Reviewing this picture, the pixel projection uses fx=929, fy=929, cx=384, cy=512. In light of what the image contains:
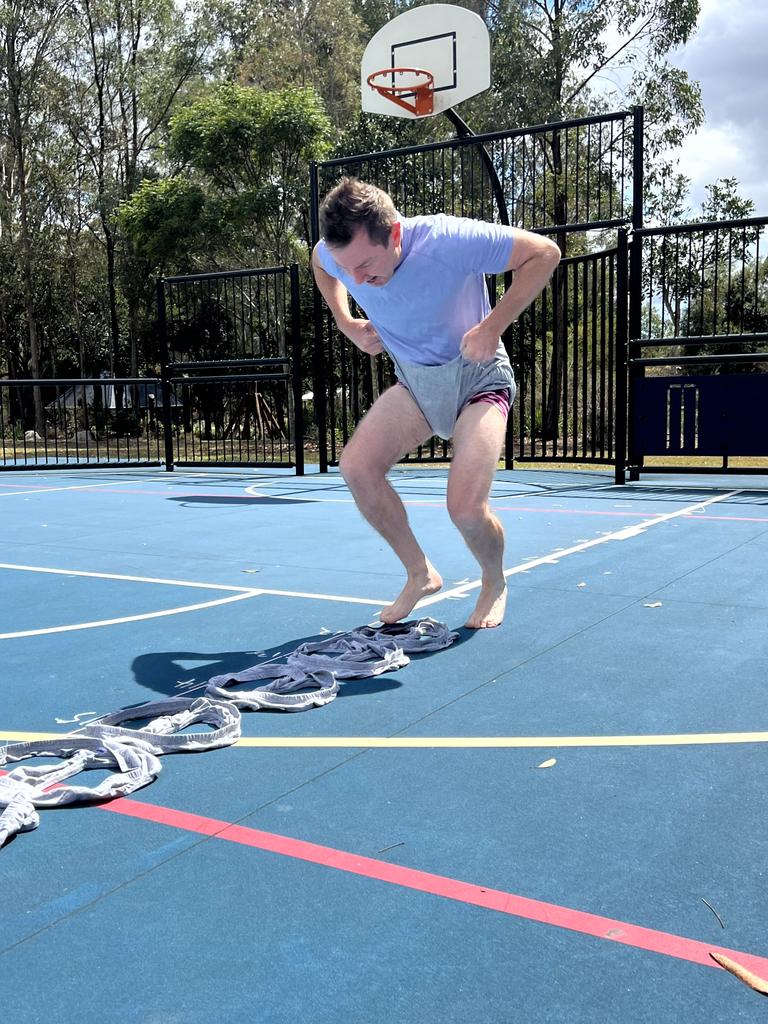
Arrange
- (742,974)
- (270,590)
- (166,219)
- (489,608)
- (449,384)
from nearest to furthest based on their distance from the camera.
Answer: (742,974) → (449,384) → (489,608) → (270,590) → (166,219)

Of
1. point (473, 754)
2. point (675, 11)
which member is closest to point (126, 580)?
point (473, 754)

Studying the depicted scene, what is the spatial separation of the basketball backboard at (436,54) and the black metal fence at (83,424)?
4975 mm

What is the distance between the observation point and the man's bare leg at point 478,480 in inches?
137

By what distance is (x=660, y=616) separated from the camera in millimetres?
3982

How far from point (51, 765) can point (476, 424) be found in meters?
1.95

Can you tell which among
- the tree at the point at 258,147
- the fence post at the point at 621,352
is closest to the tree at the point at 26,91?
the tree at the point at 258,147

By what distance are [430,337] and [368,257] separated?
1.53ft

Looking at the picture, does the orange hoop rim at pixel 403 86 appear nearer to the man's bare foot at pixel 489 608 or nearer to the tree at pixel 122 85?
the man's bare foot at pixel 489 608

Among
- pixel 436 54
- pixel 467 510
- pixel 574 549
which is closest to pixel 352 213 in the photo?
pixel 467 510

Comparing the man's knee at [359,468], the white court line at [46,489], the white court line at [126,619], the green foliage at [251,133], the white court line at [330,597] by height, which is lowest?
the white court line at [126,619]

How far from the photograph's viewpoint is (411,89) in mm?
11211

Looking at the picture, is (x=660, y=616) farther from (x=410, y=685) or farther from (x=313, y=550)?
(x=313, y=550)

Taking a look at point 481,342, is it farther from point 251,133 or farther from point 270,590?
point 251,133

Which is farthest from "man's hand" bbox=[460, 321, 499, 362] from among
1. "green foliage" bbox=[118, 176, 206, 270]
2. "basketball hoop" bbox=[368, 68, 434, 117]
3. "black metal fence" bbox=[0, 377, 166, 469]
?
"green foliage" bbox=[118, 176, 206, 270]
